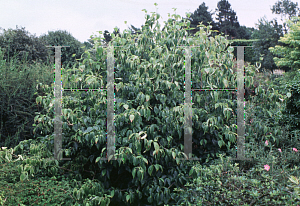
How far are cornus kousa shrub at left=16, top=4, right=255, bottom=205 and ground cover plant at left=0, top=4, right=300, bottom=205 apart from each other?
1 cm

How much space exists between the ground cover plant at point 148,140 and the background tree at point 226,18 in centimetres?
2656

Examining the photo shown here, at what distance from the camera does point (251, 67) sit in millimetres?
3168

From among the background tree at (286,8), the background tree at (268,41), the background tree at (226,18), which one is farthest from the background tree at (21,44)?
the background tree at (286,8)

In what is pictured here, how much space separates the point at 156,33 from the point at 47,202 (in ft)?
7.93

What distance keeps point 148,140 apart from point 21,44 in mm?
7305

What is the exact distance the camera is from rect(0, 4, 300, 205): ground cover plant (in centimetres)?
243

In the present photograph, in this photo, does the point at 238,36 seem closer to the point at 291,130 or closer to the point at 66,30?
the point at 66,30

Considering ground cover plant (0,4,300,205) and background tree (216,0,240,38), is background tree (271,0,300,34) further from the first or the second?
ground cover plant (0,4,300,205)

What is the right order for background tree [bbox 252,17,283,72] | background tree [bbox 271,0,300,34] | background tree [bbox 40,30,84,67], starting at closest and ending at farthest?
background tree [bbox 40,30,84,67] < background tree [bbox 252,17,283,72] < background tree [bbox 271,0,300,34]

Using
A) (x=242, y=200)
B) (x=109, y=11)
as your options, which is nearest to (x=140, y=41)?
(x=242, y=200)

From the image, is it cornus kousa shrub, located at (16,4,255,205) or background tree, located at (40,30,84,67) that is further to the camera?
background tree, located at (40,30,84,67)

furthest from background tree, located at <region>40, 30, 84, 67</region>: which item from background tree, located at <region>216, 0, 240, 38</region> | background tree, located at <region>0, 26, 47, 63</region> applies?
background tree, located at <region>216, 0, 240, 38</region>

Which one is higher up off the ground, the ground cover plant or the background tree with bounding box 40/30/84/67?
the background tree with bounding box 40/30/84/67

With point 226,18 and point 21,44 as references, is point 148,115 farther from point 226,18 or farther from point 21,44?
point 226,18
